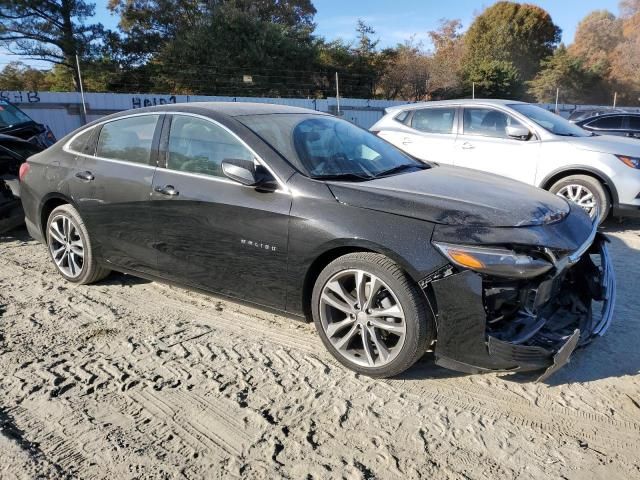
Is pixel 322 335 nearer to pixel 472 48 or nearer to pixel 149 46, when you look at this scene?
pixel 149 46

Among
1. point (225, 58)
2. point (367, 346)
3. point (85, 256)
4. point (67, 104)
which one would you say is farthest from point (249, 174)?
point (225, 58)

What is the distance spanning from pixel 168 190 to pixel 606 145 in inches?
216

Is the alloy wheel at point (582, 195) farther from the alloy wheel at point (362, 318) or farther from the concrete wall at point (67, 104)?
the concrete wall at point (67, 104)

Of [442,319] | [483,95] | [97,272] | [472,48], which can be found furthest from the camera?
[472,48]

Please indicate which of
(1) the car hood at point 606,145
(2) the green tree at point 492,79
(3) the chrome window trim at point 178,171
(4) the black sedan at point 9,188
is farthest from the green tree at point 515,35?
(3) the chrome window trim at point 178,171

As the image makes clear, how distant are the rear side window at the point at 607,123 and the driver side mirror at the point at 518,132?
651 centimetres

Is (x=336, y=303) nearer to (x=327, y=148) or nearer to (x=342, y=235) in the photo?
(x=342, y=235)

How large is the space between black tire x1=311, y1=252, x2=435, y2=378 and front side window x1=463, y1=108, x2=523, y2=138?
4.75m

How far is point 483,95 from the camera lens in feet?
130

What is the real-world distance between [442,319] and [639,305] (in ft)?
7.55

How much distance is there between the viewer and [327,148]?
361 cm

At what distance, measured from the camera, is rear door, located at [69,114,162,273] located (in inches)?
151

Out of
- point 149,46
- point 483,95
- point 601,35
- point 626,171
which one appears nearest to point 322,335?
point 626,171

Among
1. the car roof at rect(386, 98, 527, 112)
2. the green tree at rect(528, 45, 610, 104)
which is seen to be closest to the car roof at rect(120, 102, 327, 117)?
the car roof at rect(386, 98, 527, 112)
